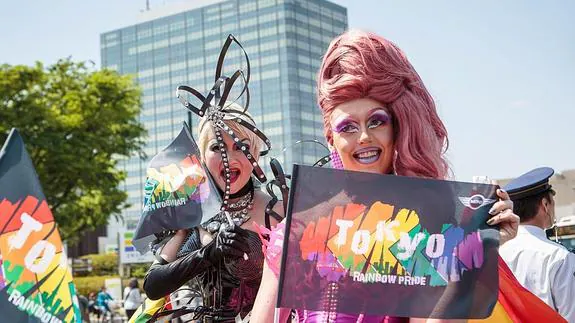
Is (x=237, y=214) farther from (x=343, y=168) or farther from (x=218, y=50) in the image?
(x=218, y=50)

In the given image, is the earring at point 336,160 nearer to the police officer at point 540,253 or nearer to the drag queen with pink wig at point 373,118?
the drag queen with pink wig at point 373,118

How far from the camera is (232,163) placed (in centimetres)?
370

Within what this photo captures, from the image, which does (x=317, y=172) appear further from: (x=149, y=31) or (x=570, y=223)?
(x=149, y=31)

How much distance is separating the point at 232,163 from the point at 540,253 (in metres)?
1.65

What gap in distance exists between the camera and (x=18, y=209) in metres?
3.84

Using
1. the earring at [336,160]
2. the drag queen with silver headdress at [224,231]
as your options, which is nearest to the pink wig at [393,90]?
the earring at [336,160]

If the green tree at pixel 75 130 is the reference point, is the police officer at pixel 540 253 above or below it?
below

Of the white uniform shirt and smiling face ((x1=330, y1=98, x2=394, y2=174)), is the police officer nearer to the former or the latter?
the white uniform shirt

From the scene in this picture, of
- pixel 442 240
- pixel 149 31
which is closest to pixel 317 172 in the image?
pixel 442 240

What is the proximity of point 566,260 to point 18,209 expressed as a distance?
265 centimetres

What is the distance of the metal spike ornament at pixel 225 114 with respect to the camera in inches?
144

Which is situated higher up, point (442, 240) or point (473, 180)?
point (473, 180)

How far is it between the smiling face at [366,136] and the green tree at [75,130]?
72.3ft

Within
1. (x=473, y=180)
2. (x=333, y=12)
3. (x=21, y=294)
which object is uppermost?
(x=333, y=12)
